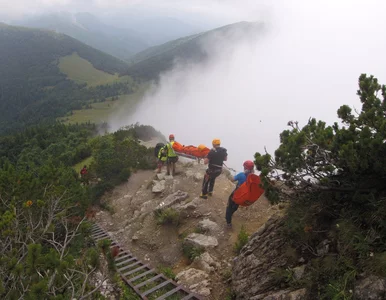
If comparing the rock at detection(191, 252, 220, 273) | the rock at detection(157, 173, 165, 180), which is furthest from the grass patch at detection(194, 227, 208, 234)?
the rock at detection(157, 173, 165, 180)

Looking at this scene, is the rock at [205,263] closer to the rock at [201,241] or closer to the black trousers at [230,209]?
the rock at [201,241]

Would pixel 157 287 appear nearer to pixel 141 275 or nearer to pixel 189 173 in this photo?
pixel 141 275

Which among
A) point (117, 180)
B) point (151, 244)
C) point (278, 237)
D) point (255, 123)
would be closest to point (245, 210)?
point (151, 244)

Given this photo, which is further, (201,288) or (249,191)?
(249,191)

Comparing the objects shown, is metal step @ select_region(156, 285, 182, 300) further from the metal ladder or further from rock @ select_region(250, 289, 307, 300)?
rock @ select_region(250, 289, 307, 300)

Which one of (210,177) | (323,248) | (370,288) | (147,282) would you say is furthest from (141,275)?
(370,288)

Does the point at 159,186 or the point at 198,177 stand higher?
the point at 198,177
